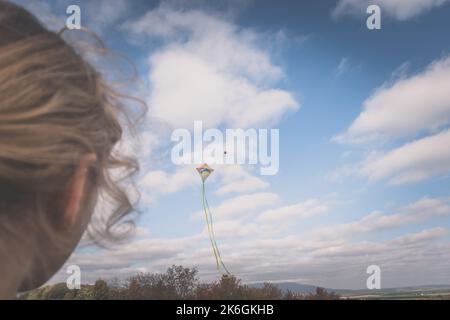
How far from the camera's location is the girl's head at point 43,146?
149 centimetres

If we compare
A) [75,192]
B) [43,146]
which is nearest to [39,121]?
[43,146]

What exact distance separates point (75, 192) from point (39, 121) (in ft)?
1.08

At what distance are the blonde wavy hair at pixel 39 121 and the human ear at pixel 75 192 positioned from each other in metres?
0.02

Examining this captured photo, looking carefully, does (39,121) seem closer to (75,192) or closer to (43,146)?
(43,146)

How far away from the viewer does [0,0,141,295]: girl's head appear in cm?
149

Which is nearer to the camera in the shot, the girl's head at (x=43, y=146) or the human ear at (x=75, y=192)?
the girl's head at (x=43, y=146)

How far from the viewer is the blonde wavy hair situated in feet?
4.86

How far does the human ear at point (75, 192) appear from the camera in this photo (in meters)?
1.65

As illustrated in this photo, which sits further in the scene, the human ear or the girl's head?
the human ear
